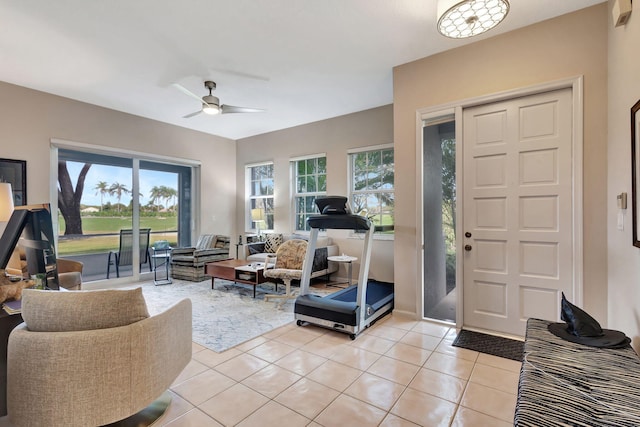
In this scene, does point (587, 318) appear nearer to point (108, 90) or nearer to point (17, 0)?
point (17, 0)

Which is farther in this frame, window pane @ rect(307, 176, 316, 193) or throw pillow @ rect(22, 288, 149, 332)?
window pane @ rect(307, 176, 316, 193)

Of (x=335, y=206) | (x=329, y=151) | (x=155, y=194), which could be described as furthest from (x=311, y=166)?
(x=155, y=194)

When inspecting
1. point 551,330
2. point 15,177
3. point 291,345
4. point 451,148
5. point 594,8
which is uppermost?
point 594,8

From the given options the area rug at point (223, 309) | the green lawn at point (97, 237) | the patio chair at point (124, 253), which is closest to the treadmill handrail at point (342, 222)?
the area rug at point (223, 309)

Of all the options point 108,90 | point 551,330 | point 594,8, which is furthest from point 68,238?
point 594,8

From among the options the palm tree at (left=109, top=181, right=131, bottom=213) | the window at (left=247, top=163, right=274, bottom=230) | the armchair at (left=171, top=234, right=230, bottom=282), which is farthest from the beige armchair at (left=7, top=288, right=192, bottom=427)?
the window at (left=247, top=163, right=274, bottom=230)

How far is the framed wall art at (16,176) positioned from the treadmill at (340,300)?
421cm

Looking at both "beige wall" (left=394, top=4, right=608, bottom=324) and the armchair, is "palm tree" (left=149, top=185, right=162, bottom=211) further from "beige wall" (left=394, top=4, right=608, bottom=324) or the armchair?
"beige wall" (left=394, top=4, right=608, bottom=324)

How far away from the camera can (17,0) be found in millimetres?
2426

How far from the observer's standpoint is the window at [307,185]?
580 cm

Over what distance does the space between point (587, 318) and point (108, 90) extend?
584 cm

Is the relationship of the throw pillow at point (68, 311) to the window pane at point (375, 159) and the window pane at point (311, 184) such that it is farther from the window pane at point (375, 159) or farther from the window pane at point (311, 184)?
the window pane at point (311, 184)

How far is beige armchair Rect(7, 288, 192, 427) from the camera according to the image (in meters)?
1.41

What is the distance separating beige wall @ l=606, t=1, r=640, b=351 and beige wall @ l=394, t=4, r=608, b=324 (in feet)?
0.36
